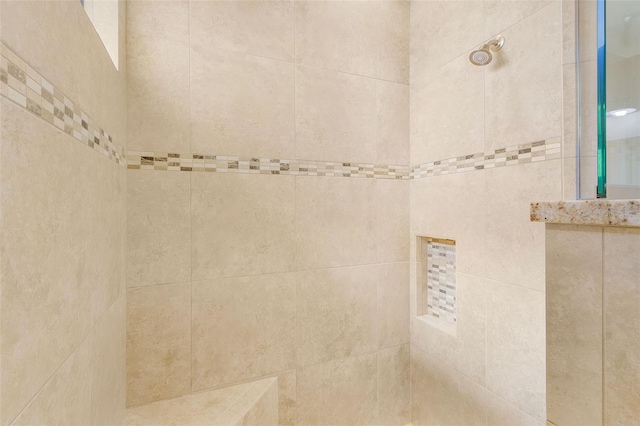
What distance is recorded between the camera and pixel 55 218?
63 cm

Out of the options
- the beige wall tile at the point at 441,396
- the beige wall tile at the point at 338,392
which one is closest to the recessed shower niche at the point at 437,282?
the beige wall tile at the point at 441,396

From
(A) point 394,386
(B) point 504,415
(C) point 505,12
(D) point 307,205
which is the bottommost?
(A) point 394,386

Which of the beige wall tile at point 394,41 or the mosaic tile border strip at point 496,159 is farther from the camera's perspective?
the beige wall tile at point 394,41

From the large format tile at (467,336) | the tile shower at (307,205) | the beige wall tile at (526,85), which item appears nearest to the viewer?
the tile shower at (307,205)

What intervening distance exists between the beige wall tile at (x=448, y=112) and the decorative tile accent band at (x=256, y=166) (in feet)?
0.73

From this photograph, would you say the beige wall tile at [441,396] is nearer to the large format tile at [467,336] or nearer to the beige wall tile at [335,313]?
the large format tile at [467,336]

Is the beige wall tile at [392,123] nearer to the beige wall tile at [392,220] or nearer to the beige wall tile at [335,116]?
the beige wall tile at [335,116]

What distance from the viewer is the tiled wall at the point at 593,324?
1.71ft

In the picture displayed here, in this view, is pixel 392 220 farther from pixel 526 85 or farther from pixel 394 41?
pixel 394 41

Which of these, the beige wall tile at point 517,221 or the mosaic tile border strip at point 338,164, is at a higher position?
the mosaic tile border strip at point 338,164

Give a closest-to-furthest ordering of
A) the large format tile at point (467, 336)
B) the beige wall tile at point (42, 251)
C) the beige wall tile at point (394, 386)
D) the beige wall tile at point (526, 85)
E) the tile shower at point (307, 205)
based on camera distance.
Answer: the beige wall tile at point (42, 251) < the tile shower at point (307, 205) < the beige wall tile at point (526, 85) < the large format tile at point (467, 336) < the beige wall tile at point (394, 386)

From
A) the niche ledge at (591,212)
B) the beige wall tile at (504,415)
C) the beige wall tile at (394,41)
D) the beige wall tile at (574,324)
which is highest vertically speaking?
the beige wall tile at (394,41)

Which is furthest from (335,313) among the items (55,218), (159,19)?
(159,19)

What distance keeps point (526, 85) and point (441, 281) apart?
1055mm
